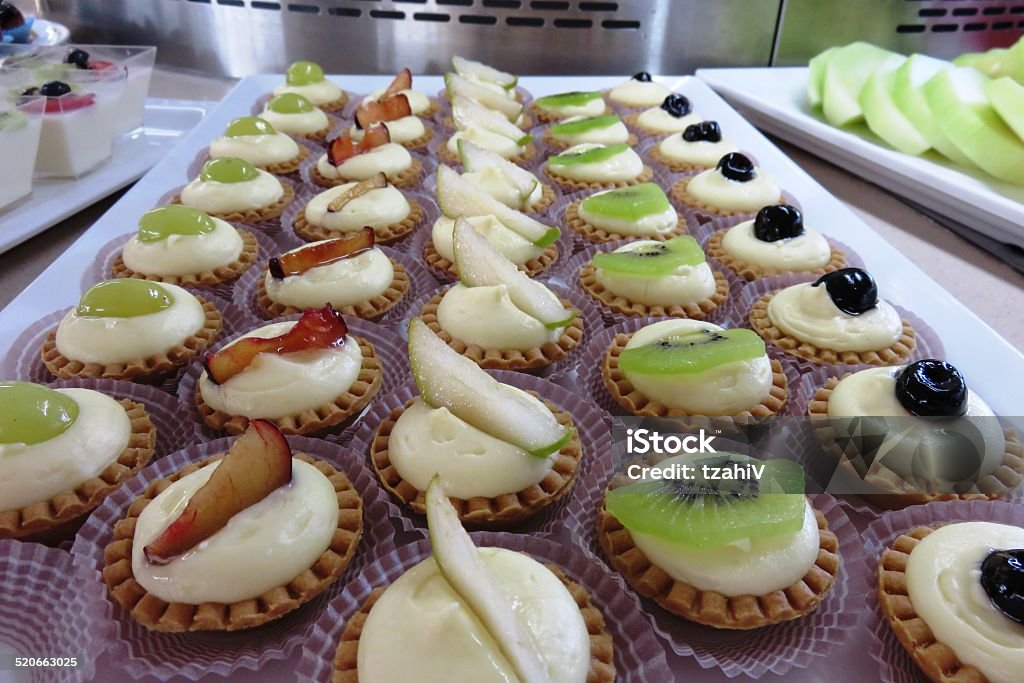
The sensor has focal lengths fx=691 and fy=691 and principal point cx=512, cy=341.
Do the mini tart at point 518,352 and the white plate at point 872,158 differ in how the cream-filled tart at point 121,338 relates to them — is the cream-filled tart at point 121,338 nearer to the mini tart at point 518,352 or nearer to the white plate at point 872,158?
the mini tart at point 518,352

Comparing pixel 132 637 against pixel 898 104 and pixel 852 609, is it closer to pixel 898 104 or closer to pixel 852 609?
pixel 852 609

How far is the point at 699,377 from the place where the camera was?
7.61ft

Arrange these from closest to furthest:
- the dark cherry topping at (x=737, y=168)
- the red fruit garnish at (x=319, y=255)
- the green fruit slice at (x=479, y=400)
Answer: the green fruit slice at (x=479, y=400) < the red fruit garnish at (x=319, y=255) < the dark cherry topping at (x=737, y=168)

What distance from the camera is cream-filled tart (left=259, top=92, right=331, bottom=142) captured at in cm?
434

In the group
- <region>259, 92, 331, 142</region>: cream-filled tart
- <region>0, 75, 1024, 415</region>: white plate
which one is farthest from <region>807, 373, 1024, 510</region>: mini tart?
<region>259, 92, 331, 142</region>: cream-filled tart

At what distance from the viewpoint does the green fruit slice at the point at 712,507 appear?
1698mm

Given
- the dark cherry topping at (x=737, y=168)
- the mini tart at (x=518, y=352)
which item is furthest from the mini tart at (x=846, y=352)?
the dark cherry topping at (x=737, y=168)

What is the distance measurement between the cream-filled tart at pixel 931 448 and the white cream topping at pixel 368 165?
268 centimetres

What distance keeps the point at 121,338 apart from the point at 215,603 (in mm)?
1174

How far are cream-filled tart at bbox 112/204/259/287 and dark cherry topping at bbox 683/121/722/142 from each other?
2.66m

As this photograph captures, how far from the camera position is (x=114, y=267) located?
3010mm

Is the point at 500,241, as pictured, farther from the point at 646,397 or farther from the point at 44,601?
the point at 44,601

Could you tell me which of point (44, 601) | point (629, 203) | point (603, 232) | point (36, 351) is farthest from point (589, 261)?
point (44, 601)

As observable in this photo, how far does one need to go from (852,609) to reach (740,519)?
1.34ft
